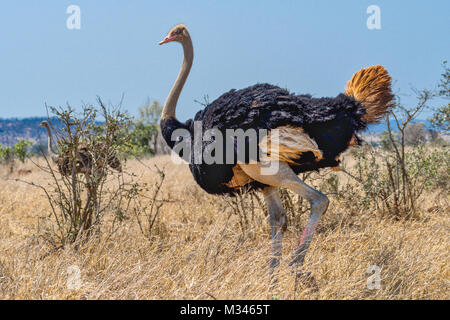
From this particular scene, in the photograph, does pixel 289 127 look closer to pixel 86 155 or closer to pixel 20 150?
pixel 86 155

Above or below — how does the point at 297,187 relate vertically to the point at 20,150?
below

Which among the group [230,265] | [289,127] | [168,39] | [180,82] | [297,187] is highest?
[168,39]

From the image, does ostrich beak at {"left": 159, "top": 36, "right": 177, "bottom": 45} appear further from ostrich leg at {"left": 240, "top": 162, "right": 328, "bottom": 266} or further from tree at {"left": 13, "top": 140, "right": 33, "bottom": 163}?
tree at {"left": 13, "top": 140, "right": 33, "bottom": 163}

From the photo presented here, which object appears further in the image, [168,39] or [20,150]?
[20,150]

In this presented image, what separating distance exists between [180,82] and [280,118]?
55.1 inches

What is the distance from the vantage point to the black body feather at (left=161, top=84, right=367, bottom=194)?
3689 mm

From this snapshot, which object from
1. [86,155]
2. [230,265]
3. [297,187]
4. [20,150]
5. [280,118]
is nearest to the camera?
[230,265]

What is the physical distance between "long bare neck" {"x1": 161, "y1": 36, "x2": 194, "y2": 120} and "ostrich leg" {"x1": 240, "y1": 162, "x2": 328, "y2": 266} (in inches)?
41.1

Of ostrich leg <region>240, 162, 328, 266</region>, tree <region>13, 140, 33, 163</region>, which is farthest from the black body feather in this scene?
tree <region>13, 140, 33, 163</region>

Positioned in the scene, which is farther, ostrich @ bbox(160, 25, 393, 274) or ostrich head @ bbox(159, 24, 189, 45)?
ostrich head @ bbox(159, 24, 189, 45)

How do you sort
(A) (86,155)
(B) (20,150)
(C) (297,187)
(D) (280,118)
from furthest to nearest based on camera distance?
(B) (20,150) < (A) (86,155) < (C) (297,187) < (D) (280,118)

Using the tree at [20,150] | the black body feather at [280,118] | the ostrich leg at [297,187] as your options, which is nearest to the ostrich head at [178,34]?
the black body feather at [280,118]

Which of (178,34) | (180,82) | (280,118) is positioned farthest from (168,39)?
(280,118)

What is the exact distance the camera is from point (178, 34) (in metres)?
5.01
